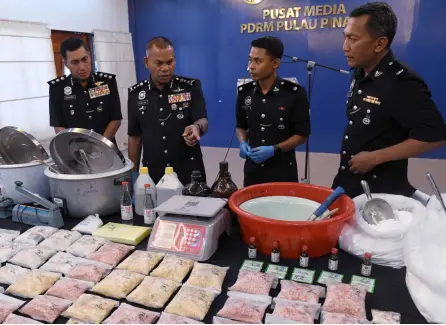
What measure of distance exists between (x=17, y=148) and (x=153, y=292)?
122 centimetres

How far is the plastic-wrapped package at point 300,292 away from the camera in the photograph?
96 centimetres

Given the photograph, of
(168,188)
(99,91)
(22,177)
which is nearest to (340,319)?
(168,188)

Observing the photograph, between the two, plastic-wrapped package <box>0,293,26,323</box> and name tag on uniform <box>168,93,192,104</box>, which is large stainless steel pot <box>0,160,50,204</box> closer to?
plastic-wrapped package <box>0,293,26,323</box>

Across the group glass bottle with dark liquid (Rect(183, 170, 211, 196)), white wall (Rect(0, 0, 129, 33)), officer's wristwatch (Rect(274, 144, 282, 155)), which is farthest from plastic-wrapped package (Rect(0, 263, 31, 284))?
white wall (Rect(0, 0, 129, 33))

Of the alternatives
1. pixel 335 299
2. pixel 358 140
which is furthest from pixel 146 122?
pixel 335 299

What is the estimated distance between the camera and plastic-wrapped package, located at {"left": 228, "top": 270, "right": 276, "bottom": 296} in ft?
3.30

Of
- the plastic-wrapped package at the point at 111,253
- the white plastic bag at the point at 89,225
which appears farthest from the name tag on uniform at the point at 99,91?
the plastic-wrapped package at the point at 111,253

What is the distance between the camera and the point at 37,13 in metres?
3.85

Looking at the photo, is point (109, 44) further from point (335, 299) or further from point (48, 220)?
point (335, 299)

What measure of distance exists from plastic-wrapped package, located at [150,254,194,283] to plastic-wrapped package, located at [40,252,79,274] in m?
0.28

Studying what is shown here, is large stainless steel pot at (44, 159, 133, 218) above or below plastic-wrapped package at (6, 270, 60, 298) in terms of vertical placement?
above

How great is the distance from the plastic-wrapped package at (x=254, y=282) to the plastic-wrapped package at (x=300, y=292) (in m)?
0.04

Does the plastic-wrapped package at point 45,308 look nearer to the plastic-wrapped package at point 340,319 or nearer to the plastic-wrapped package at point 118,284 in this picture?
the plastic-wrapped package at point 118,284

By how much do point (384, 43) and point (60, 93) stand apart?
2.05 m
